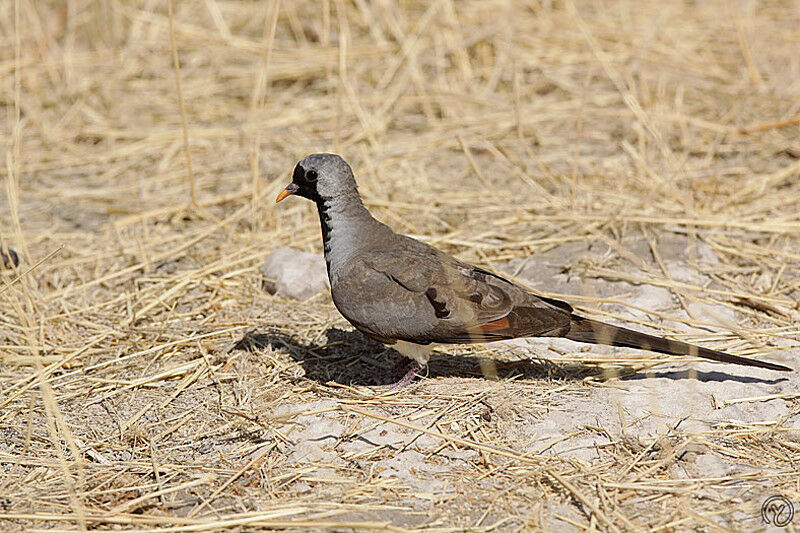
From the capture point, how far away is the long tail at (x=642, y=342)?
11.0ft

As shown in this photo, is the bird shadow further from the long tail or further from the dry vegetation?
the long tail

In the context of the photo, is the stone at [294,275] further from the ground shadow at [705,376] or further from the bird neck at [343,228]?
the ground shadow at [705,376]

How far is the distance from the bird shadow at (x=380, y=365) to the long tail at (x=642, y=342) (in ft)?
0.71

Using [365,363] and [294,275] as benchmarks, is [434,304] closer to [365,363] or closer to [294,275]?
[365,363]

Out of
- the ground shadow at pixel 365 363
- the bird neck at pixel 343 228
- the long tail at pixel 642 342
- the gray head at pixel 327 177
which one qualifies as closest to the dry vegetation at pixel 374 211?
the ground shadow at pixel 365 363

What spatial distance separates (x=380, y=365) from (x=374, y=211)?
5.14 feet

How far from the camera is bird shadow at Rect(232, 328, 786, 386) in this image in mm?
3656

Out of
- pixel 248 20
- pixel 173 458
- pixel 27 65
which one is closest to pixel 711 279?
pixel 173 458

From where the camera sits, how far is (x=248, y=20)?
303 inches

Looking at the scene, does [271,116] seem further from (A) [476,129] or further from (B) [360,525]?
(B) [360,525]

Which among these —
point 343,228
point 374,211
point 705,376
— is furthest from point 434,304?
point 374,211

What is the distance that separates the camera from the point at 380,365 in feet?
13.0

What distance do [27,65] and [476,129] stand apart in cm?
363

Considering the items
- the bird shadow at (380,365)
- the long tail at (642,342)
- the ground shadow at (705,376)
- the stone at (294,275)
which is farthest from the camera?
the stone at (294,275)
